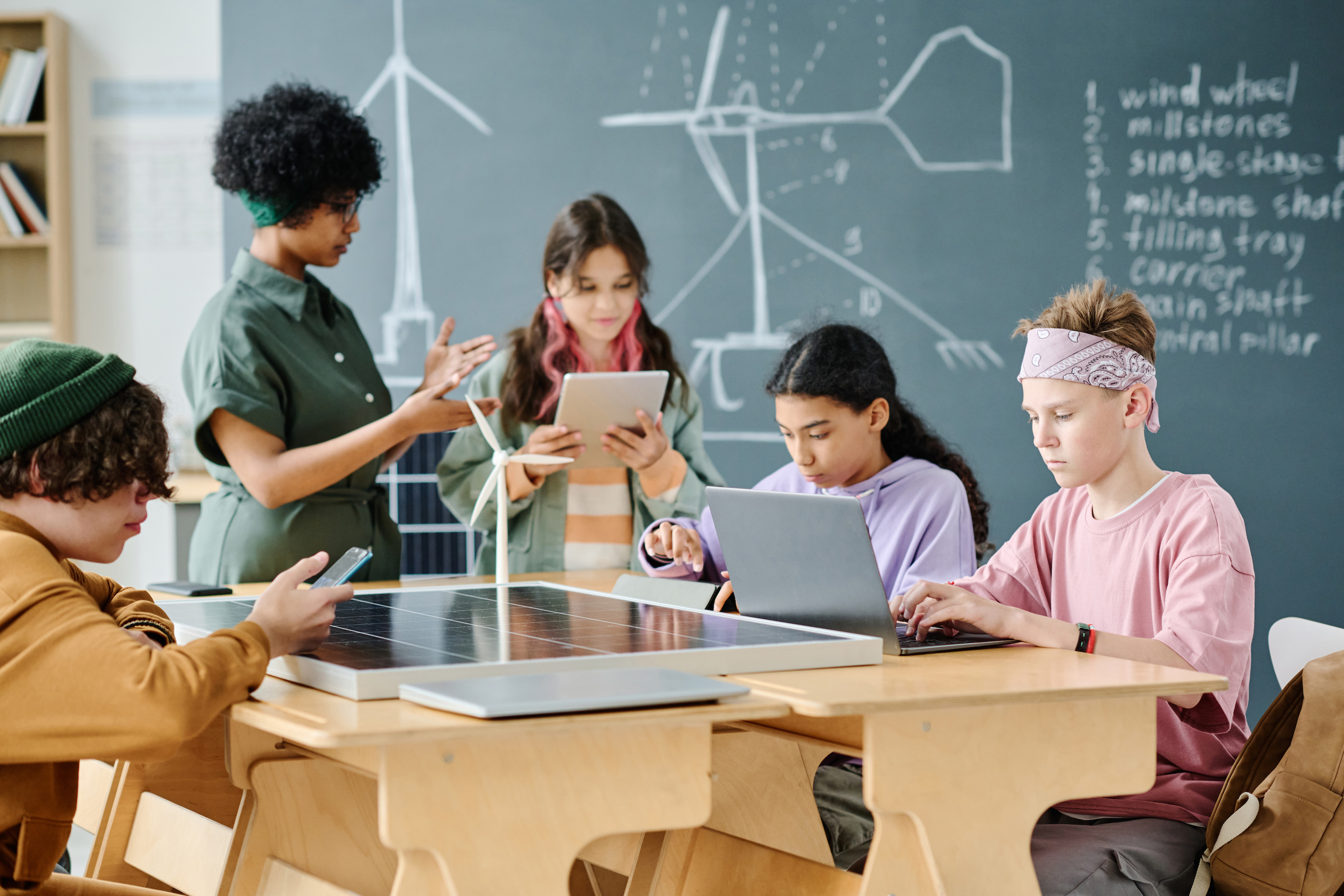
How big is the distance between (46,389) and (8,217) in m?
3.74

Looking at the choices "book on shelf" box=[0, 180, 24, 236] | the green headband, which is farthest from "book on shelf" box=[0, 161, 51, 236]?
the green headband

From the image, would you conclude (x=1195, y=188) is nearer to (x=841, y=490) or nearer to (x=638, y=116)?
(x=638, y=116)

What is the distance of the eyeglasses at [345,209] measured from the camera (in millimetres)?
2227

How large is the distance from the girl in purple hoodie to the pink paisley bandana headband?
36 centimetres

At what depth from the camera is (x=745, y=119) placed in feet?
11.4

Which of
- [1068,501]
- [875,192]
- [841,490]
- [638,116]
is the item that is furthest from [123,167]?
[1068,501]

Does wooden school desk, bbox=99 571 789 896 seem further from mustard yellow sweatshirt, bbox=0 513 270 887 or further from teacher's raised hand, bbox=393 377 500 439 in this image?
teacher's raised hand, bbox=393 377 500 439

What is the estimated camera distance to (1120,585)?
1595mm

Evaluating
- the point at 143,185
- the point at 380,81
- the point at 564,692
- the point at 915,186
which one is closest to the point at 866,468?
the point at 564,692

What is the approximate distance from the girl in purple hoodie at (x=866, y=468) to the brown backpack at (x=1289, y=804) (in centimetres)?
57

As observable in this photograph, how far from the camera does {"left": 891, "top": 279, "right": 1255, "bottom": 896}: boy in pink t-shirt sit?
1.39 metres

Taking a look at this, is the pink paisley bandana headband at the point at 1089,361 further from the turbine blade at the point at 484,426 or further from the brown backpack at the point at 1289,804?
the turbine blade at the point at 484,426

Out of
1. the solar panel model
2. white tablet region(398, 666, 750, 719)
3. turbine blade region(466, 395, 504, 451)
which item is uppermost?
turbine blade region(466, 395, 504, 451)

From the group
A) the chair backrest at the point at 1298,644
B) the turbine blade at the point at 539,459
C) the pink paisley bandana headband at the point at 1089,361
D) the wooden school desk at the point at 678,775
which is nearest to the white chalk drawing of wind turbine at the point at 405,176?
the turbine blade at the point at 539,459
